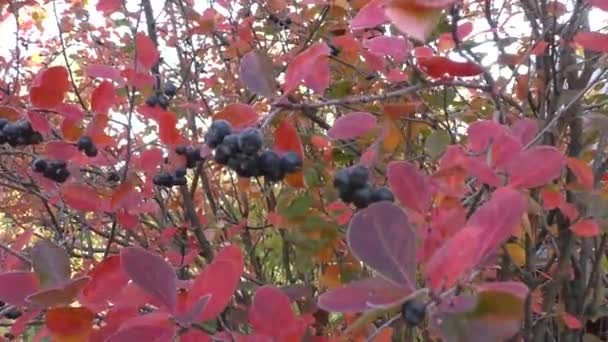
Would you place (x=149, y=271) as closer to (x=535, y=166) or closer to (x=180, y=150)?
(x=535, y=166)

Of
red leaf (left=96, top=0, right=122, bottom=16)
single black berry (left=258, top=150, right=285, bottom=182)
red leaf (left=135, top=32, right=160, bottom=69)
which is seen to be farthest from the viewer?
red leaf (left=96, top=0, right=122, bottom=16)

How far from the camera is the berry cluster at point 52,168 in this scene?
1315 mm

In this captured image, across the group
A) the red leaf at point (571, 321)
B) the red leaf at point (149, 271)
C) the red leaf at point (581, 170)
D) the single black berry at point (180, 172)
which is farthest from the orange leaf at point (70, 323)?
the red leaf at point (571, 321)

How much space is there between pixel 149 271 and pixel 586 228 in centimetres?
70

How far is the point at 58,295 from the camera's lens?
0.79 m

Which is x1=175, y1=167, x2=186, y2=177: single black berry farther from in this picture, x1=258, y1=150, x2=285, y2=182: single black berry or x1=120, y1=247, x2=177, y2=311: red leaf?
x1=120, y1=247, x2=177, y2=311: red leaf

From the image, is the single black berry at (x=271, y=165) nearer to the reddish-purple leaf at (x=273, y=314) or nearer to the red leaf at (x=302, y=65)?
the red leaf at (x=302, y=65)

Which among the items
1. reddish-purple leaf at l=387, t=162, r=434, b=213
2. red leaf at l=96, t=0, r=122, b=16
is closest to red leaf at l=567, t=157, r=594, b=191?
reddish-purple leaf at l=387, t=162, r=434, b=213

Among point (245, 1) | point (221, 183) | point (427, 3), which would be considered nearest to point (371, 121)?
point (427, 3)

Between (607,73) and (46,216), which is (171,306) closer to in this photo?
(607,73)

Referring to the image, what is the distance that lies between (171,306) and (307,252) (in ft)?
2.32

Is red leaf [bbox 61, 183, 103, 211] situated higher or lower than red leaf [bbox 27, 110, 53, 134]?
→ lower

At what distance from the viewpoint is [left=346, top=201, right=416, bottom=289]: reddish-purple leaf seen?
1.99 ft

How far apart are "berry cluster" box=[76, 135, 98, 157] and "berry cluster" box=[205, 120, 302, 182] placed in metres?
0.35
